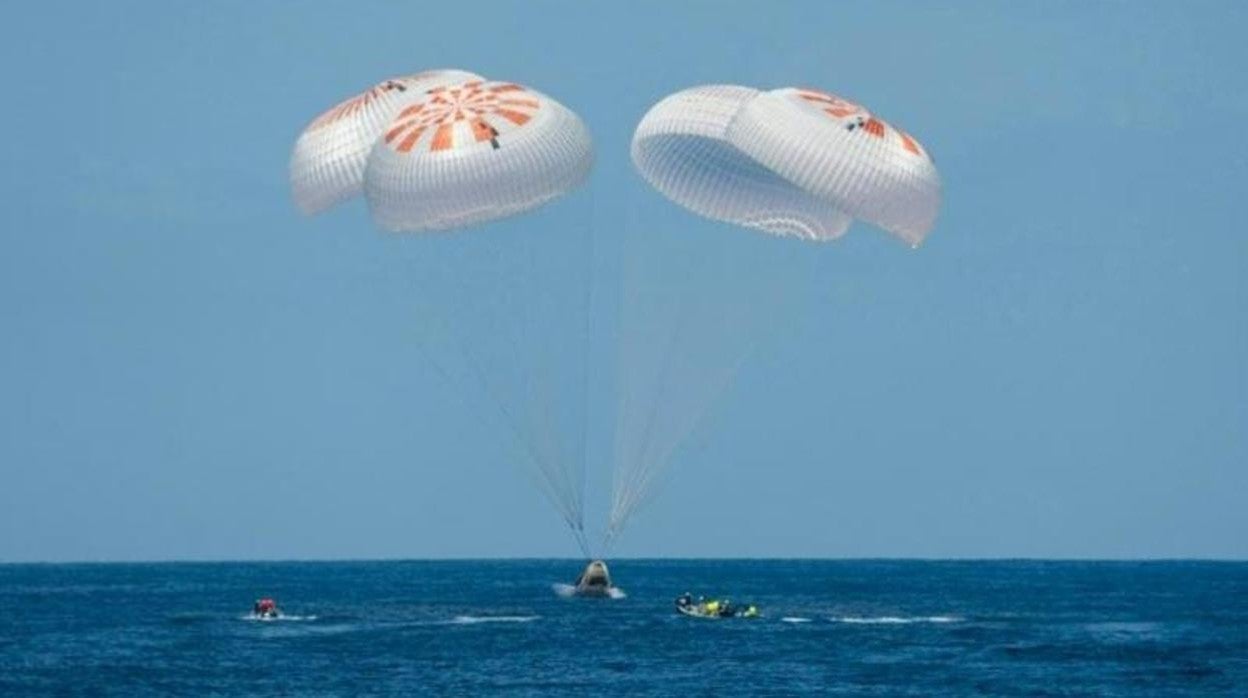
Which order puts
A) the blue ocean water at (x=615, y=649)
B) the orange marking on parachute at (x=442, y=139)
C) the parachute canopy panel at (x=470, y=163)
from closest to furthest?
1. the parachute canopy panel at (x=470, y=163)
2. the orange marking on parachute at (x=442, y=139)
3. the blue ocean water at (x=615, y=649)

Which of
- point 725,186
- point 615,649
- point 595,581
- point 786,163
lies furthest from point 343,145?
point 595,581

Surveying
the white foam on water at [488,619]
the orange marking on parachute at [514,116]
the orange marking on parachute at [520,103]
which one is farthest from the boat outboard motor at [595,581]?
the orange marking on parachute at [514,116]

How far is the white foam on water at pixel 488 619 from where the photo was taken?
73562 millimetres

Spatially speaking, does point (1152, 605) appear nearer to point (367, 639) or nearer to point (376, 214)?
point (367, 639)

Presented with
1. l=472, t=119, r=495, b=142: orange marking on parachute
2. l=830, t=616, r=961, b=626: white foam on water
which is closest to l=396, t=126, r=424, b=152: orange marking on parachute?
l=472, t=119, r=495, b=142: orange marking on parachute

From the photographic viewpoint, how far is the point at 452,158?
150 ft

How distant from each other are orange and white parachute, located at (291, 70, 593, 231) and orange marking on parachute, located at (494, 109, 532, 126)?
0.06ft

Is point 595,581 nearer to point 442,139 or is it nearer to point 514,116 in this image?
point 514,116

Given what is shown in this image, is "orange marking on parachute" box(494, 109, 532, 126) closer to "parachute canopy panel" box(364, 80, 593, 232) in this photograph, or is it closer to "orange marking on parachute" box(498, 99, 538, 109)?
"parachute canopy panel" box(364, 80, 593, 232)

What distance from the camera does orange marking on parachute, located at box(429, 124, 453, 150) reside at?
45.9 m

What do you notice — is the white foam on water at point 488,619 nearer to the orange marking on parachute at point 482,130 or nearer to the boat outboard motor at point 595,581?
the boat outboard motor at point 595,581

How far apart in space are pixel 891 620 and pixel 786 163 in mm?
37089

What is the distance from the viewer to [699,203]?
4809 cm

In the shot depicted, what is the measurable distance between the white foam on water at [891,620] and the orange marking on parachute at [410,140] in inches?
1302
